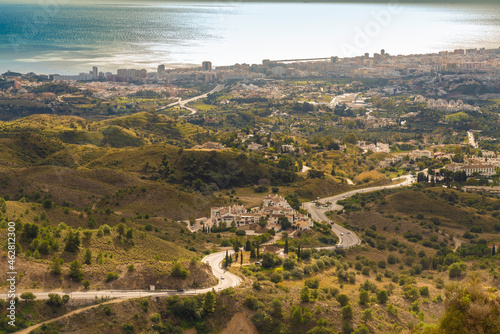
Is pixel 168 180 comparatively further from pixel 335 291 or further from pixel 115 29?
pixel 115 29

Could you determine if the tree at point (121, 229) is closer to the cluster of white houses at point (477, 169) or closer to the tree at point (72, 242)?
the tree at point (72, 242)

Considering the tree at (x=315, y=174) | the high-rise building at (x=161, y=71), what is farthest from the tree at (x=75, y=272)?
the high-rise building at (x=161, y=71)

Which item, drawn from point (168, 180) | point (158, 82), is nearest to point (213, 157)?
point (168, 180)

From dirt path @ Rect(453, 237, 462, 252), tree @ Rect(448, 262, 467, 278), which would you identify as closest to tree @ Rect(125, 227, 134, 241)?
tree @ Rect(448, 262, 467, 278)

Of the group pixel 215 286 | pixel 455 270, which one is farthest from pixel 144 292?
pixel 455 270

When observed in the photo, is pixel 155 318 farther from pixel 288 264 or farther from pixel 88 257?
pixel 288 264

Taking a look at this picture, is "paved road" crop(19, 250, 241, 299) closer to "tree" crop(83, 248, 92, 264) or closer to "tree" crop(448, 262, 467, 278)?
"tree" crop(83, 248, 92, 264)
